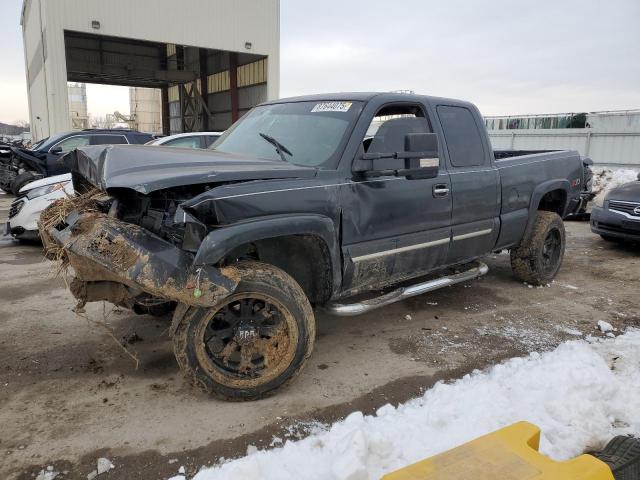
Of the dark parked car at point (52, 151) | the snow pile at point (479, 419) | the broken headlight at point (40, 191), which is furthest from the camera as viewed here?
the dark parked car at point (52, 151)

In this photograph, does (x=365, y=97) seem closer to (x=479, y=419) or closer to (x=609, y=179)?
(x=479, y=419)

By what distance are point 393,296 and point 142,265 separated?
77.2 inches

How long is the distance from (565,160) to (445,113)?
218cm

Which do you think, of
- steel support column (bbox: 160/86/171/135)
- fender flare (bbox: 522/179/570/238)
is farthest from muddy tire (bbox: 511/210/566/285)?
steel support column (bbox: 160/86/171/135)

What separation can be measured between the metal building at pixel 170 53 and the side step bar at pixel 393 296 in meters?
16.8

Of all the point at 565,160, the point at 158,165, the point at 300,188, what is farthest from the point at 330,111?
the point at 565,160

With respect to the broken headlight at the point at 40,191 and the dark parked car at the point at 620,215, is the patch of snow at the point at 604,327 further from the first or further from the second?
the broken headlight at the point at 40,191

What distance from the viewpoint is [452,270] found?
17.2 ft

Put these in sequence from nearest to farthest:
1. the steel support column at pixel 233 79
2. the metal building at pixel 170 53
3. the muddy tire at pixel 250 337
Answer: the muddy tire at pixel 250 337 → the metal building at pixel 170 53 → the steel support column at pixel 233 79

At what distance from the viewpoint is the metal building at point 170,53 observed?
17719 mm

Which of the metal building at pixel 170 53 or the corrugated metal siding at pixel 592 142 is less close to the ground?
the metal building at pixel 170 53

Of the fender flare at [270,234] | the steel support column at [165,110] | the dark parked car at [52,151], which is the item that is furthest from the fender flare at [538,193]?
the steel support column at [165,110]

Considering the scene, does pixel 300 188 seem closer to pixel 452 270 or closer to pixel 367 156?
pixel 367 156

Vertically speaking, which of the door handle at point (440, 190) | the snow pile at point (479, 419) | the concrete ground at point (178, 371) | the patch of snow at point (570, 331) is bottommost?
the concrete ground at point (178, 371)
